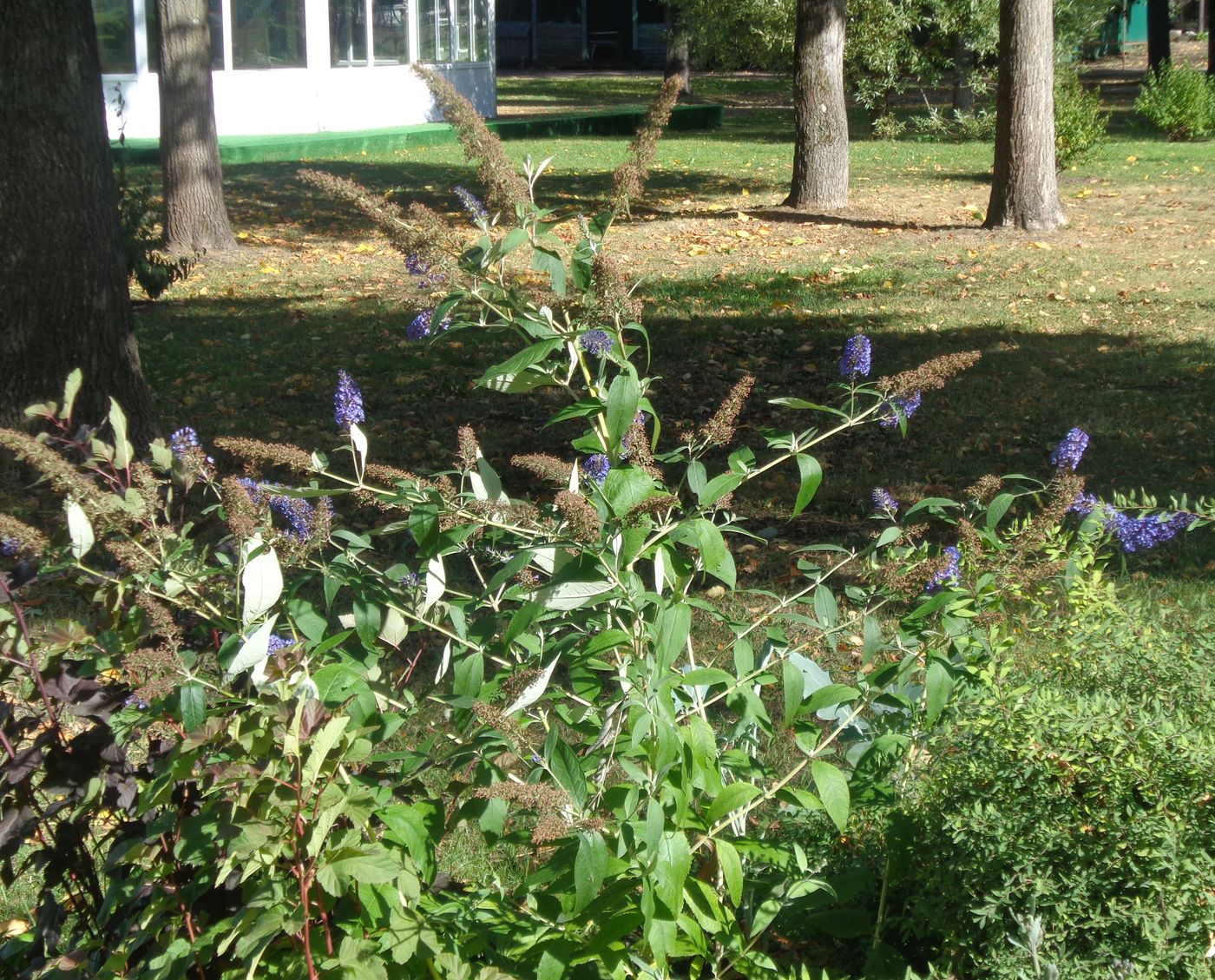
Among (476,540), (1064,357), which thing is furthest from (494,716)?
(1064,357)

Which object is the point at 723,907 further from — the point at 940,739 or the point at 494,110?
the point at 494,110

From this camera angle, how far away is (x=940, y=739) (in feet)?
7.58

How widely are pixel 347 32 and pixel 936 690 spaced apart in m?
23.2

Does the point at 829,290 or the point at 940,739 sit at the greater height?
the point at 829,290

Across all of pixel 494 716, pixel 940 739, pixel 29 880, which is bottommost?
pixel 29 880

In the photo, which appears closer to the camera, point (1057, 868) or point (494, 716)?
point (494, 716)

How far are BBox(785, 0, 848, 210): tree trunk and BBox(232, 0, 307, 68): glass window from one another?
37.4 ft

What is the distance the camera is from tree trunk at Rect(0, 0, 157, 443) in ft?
18.8

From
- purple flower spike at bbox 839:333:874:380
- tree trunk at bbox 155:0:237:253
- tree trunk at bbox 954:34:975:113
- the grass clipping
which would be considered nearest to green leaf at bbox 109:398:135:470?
the grass clipping

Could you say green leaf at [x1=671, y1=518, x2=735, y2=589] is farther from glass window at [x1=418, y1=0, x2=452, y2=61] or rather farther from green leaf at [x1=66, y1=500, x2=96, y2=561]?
glass window at [x1=418, y1=0, x2=452, y2=61]

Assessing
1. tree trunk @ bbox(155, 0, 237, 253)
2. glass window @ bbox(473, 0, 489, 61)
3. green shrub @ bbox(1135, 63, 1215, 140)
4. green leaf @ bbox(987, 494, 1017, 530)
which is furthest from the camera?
glass window @ bbox(473, 0, 489, 61)

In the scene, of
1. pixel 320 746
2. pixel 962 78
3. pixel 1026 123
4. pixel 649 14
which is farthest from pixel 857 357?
pixel 649 14

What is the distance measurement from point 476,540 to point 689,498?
219 cm

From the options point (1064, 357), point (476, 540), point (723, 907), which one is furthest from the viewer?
point (1064, 357)
